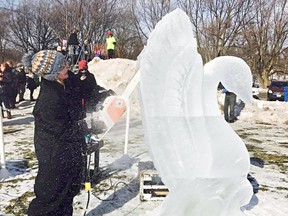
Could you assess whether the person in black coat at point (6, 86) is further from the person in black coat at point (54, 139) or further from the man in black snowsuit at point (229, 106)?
the person in black coat at point (54, 139)

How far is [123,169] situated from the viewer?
16.9 feet

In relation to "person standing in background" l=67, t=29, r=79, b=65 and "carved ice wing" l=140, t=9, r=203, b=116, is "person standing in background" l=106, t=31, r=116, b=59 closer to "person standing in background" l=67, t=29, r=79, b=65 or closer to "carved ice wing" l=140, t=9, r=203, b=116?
"person standing in background" l=67, t=29, r=79, b=65

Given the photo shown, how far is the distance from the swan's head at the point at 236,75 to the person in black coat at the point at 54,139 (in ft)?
4.24

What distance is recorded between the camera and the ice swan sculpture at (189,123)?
1.80 m

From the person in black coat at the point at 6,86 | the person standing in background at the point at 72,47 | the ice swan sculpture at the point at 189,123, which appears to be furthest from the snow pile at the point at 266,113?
the ice swan sculpture at the point at 189,123

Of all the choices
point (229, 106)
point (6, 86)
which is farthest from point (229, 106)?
point (6, 86)

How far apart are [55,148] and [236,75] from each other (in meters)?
1.53

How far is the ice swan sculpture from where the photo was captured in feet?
5.91

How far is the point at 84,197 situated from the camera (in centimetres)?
410

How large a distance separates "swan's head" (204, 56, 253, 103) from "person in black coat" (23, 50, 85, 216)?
1294 mm

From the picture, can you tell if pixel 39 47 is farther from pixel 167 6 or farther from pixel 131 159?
pixel 131 159

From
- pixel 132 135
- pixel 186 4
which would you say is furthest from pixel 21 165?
pixel 186 4

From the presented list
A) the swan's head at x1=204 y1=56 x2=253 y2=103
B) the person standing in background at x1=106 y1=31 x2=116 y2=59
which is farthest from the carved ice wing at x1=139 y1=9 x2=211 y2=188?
the person standing in background at x1=106 y1=31 x2=116 y2=59

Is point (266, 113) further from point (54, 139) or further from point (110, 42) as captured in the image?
point (54, 139)
